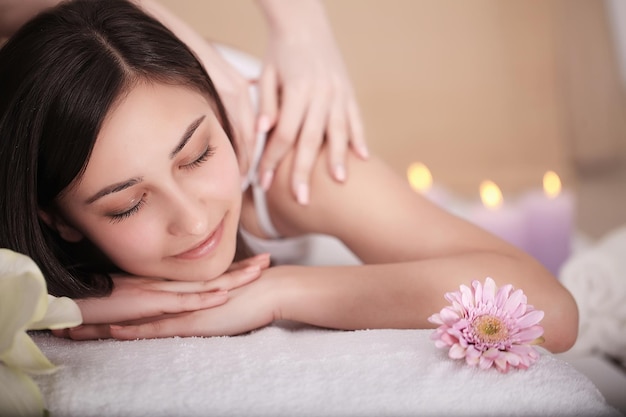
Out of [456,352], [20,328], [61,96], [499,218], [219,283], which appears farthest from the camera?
[499,218]

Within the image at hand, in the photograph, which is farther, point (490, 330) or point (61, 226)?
point (61, 226)

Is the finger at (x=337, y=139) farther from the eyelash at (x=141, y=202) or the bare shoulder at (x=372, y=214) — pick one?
the eyelash at (x=141, y=202)

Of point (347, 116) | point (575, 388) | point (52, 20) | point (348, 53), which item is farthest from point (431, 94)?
point (575, 388)

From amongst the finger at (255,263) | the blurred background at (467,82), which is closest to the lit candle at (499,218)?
the blurred background at (467,82)

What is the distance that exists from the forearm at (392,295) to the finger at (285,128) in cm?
27

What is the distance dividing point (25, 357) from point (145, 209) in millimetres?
290

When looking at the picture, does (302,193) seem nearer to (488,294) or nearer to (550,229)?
(488,294)

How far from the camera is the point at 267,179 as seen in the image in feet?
4.00

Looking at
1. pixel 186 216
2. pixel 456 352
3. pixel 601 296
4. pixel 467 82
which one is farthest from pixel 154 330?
pixel 467 82

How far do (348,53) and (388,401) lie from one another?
67.8 inches

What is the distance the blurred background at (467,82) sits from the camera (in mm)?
2096

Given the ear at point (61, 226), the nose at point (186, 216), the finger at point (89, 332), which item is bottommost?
the finger at point (89, 332)

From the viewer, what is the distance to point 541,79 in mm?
2430

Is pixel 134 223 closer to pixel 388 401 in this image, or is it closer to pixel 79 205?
pixel 79 205
